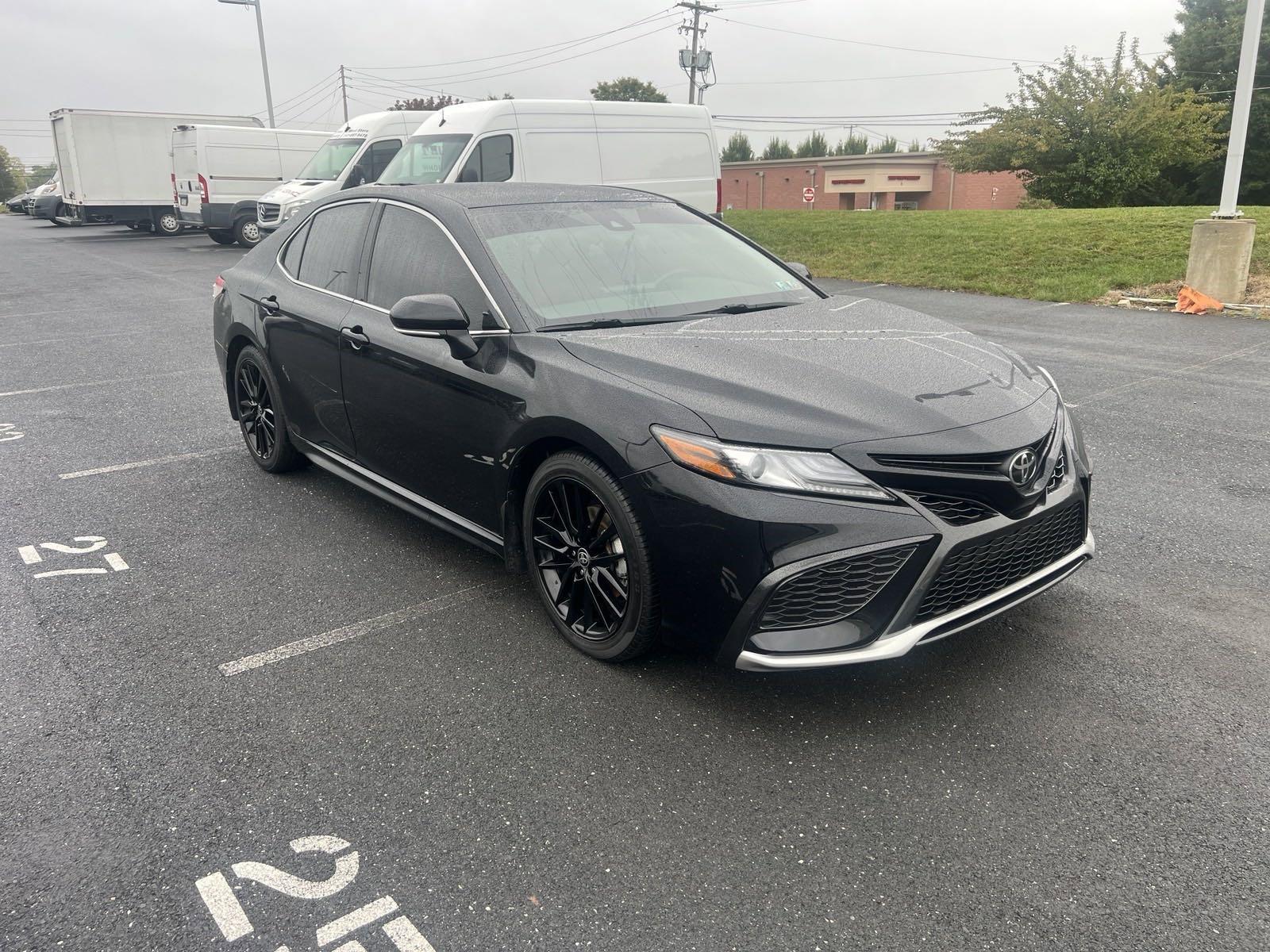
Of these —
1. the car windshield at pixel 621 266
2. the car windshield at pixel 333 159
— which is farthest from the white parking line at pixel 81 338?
the car windshield at pixel 621 266

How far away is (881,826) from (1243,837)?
910 mm

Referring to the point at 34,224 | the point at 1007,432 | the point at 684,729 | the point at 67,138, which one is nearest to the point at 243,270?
the point at 684,729

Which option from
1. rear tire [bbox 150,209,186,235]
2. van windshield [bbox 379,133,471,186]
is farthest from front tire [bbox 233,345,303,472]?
rear tire [bbox 150,209,186,235]

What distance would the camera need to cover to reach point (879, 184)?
222 ft

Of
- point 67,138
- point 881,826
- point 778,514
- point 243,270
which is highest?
point 67,138

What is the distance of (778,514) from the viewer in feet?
9.24

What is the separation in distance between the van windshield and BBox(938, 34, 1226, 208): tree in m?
18.5

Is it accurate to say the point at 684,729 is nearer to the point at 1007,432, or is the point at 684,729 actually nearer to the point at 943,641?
the point at 943,641

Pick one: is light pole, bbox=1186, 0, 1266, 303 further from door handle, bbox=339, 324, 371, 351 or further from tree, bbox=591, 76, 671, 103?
tree, bbox=591, 76, 671, 103

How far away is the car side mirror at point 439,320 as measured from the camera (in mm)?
3617

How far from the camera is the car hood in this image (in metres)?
2.98

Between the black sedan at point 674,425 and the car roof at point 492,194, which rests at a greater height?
the car roof at point 492,194

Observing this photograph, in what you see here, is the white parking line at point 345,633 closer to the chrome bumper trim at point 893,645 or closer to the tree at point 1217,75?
the chrome bumper trim at point 893,645

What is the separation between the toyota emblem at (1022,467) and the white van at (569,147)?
11471mm
